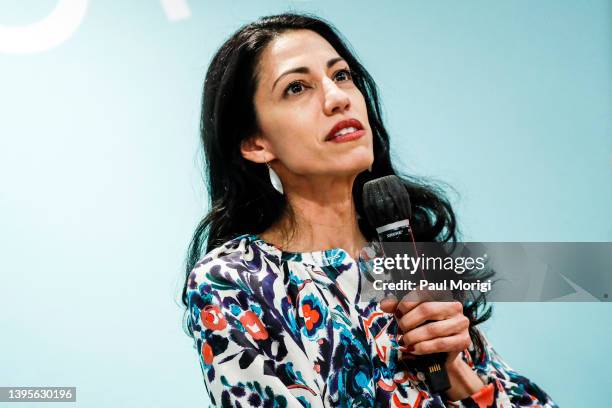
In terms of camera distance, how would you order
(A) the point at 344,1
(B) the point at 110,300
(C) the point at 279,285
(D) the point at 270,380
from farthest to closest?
(A) the point at 344,1 < (B) the point at 110,300 < (C) the point at 279,285 < (D) the point at 270,380

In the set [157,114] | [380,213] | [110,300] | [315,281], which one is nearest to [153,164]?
[157,114]

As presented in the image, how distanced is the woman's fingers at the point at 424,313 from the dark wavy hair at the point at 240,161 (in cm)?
32

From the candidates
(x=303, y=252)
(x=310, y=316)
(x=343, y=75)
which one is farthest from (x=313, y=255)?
(x=343, y=75)

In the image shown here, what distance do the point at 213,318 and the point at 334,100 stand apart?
16.8 inches

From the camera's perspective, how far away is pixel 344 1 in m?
1.65

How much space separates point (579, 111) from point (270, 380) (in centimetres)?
115

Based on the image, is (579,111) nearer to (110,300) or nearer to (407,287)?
(407,287)

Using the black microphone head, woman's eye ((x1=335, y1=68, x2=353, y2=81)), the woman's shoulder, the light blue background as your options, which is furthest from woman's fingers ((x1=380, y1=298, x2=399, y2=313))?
the light blue background

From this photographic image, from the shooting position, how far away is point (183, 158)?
1.54 metres

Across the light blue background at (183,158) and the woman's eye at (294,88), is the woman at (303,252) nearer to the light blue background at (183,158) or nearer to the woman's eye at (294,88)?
the woman's eye at (294,88)

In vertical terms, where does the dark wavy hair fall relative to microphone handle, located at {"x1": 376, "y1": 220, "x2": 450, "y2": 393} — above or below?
above

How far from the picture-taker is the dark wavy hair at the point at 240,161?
48.5 inches

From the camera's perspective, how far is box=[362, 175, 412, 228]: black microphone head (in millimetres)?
959

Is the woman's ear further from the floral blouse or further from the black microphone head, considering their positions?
the black microphone head
